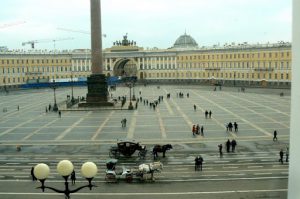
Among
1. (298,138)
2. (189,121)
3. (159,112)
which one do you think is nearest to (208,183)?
(298,138)

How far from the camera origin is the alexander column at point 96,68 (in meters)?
52.9

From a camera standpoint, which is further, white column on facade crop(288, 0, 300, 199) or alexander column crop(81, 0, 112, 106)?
alexander column crop(81, 0, 112, 106)

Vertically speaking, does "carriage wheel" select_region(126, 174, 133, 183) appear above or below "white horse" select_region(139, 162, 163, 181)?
below

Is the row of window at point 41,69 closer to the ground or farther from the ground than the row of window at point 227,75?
farther from the ground

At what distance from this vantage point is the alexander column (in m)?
52.9

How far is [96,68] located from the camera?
178 feet

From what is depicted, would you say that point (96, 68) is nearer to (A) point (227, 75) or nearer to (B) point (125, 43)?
(A) point (227, 75)

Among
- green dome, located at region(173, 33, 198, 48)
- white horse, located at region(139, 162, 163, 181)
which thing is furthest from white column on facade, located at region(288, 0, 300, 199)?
Answer: green dome, located at region(173, 33, 198, 48)

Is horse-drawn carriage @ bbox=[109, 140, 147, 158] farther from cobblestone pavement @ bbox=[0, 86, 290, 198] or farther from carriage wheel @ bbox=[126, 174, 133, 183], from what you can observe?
carriage wheel @ bbox=[126, 174, 133, 183]

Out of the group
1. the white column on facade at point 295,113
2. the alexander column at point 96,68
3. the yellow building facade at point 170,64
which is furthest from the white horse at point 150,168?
the yellow building facade at point 170,64

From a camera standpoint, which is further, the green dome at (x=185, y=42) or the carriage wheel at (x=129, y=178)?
the green dome at (x=185, y=42)

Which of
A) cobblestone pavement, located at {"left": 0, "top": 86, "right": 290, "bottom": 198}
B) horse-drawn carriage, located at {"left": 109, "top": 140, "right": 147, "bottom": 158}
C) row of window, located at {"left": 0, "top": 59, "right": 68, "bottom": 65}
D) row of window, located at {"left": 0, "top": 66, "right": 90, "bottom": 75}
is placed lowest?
cobblestone pavement, located at {"left": 0, "top": 86, "right": 290, "bottom": 198}

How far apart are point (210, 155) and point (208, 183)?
6353mm

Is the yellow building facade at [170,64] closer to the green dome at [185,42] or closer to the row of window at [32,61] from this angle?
the row of window at [32,61]
